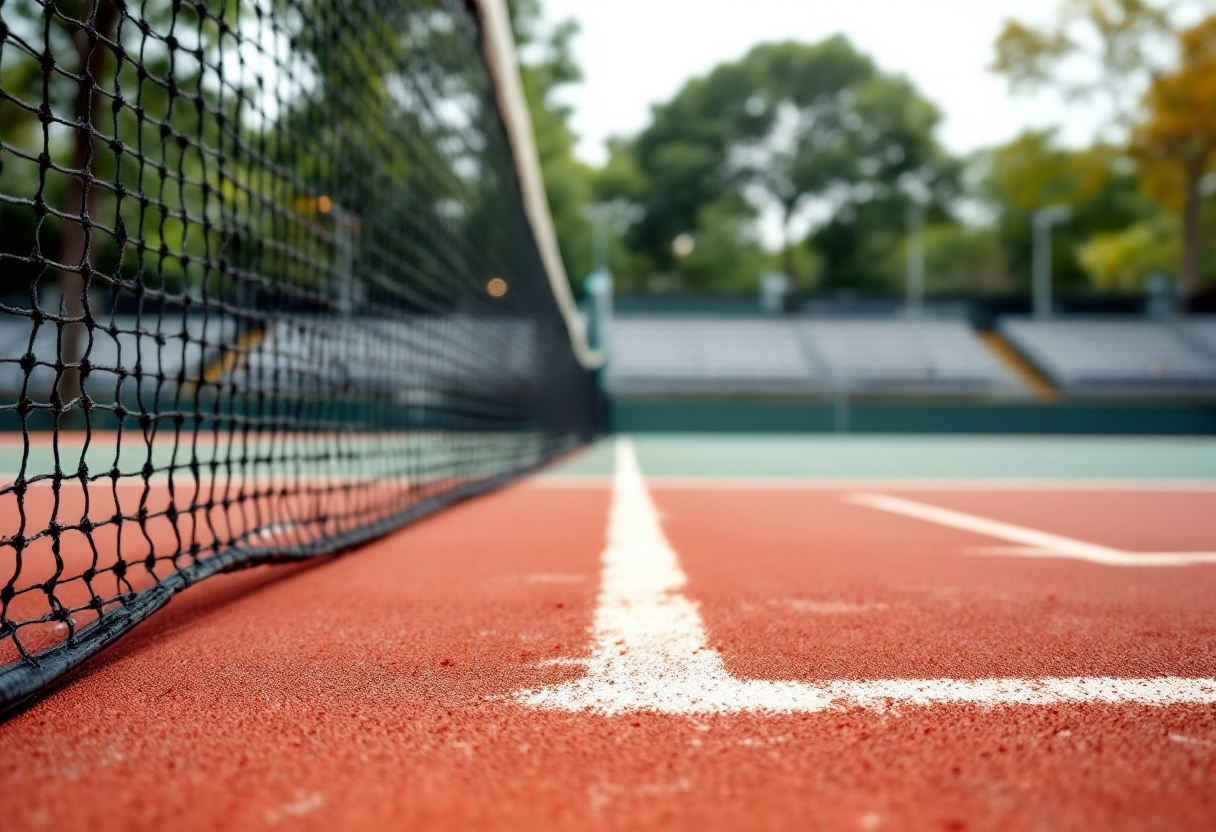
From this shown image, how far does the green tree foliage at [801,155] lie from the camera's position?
30.9 metres

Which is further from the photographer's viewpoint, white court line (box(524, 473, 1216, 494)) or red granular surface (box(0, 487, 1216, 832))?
white court line (box(524, 473, 1216, 494))

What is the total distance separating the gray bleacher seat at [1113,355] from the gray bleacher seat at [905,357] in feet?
3.40

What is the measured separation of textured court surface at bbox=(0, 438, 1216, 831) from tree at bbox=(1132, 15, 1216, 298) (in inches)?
929

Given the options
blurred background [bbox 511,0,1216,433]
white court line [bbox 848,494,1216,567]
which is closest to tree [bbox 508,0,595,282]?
blurred background [bbox 511,0,1216,433]

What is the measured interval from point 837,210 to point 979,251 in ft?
22.1

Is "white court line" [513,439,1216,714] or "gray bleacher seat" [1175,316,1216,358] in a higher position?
"gray bleacher seat" [1175,316,1216,358]

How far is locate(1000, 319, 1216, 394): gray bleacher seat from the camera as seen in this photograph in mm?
17469

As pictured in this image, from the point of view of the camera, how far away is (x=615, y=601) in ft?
5.53

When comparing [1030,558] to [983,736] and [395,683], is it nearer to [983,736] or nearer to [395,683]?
[983,736]

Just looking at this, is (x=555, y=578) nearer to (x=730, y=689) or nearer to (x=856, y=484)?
(x=730, y=689)

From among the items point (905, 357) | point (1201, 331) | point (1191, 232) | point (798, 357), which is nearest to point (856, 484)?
point (798, 357)

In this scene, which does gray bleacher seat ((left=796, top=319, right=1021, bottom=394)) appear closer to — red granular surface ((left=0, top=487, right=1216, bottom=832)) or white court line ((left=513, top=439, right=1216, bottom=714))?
red granular surface ((left=0, top=487, right=1216, bottom=832))

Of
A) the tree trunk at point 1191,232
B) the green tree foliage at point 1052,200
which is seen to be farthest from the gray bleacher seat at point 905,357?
the green tree foliage at point 1052,200

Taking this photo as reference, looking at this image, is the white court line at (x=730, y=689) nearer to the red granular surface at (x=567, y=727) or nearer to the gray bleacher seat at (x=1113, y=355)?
the red granular surface at (x=567, y=727)
